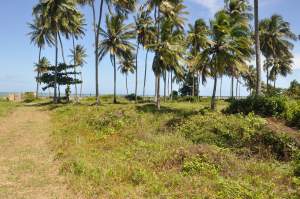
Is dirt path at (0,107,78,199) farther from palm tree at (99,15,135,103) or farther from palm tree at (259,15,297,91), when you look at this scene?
palm tree at (259,15,297,91)

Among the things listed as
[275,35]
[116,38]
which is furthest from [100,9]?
[275,35]

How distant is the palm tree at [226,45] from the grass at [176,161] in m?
7.07

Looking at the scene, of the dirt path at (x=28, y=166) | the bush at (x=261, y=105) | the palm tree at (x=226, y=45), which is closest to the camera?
the dirt path at (x=28, y=166)

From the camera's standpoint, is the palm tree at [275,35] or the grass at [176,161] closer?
the grass at [176,161]

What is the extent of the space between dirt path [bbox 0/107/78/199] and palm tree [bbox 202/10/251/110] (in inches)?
543

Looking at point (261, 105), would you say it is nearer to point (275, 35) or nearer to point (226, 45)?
point (226, 45)

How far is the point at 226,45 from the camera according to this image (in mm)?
29859

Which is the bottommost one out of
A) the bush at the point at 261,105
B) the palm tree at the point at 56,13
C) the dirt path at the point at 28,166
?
the dirt path at the point at 28,166

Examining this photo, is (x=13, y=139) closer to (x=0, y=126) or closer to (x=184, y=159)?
(x=0, y=126)

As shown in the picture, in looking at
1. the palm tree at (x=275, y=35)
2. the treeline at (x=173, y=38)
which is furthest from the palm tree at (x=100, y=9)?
the palm tree at (x=275, y=35)

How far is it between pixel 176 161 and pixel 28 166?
5669 millimetres

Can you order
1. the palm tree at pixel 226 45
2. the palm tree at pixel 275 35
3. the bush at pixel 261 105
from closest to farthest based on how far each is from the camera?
the bush at pixel 261 105 < the palm tree at pixel 226 45 < the palm tree at pixel 275 35

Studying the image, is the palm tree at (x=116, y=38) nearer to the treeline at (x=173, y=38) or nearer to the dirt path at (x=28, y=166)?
the treeline at (x=173, y=38)

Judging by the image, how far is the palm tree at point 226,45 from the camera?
97.6 feet
